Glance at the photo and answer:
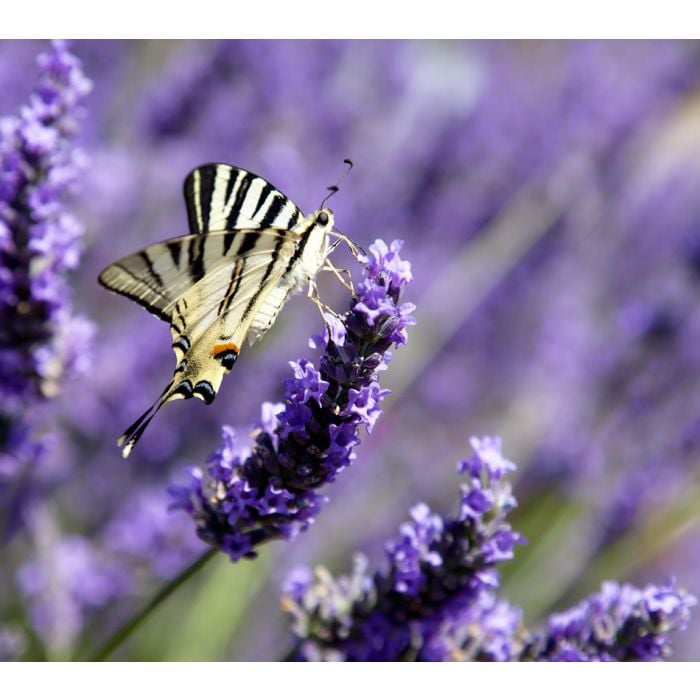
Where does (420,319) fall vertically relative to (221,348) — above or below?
above

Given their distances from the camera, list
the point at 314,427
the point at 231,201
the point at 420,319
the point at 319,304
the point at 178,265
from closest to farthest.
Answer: the point at 314,427 → the point at 178,265 → the point at 319,304 → the point at 231,201 → the point at 420,319

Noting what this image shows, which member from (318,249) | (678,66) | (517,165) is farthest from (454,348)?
(318,249)

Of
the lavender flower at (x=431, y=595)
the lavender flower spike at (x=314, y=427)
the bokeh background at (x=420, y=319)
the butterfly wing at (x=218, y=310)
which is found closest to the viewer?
the lavender flower spike at (x=314, y=427)

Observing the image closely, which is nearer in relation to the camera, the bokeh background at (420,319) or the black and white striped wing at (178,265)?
the black and white striped wing at (178,265)

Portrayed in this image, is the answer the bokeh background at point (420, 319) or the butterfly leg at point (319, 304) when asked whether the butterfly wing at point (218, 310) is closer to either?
the butterfly leg at point (319, 304)

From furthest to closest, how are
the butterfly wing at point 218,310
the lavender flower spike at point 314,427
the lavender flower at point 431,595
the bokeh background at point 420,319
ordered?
the bokeh background at point 420,319, the butterfly wing at point 218,310, the lavender flower at point 431,595, the lavender flower spike at point 314,427

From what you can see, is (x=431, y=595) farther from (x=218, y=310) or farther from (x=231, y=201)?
(x=231, y=201)

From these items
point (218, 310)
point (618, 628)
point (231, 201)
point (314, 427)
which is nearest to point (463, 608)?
point (618, 628)

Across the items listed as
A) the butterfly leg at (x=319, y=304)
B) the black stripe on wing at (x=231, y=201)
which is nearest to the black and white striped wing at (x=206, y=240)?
the black stripe on wing at (x=231, y=201)
